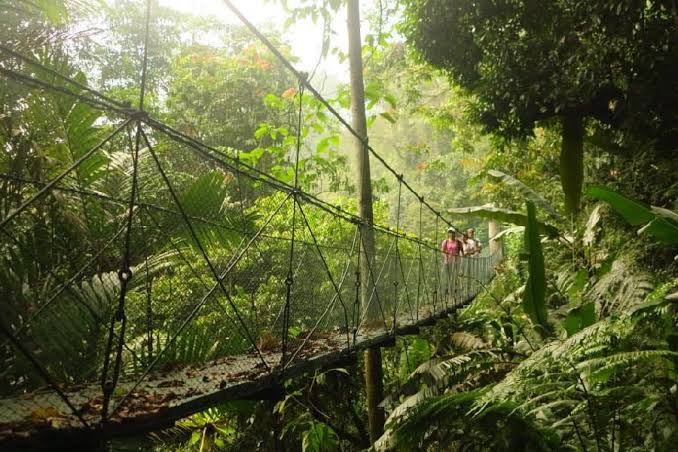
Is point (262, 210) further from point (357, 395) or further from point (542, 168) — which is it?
point (542, 168)

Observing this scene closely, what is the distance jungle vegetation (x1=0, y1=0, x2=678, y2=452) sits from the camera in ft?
4.46

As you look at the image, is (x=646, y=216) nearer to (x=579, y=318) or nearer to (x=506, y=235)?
(x=579, y=318)

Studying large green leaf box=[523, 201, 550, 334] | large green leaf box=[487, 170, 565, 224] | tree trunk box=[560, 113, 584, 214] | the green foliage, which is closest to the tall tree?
tree trunk box=[560, 113, 584, 214]

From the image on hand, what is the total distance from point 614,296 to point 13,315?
241 centimetres

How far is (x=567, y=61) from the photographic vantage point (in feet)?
9.12

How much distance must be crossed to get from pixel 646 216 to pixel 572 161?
5.33 feet

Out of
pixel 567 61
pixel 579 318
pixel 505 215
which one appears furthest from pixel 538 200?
pixel 579 318

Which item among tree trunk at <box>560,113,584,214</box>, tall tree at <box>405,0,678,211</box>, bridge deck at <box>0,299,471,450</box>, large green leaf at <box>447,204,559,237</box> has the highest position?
tall tree at <box>405,0,678,211</box>

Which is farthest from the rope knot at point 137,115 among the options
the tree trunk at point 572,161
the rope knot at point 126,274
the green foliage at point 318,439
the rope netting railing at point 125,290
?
the tree trunk at point 572,161

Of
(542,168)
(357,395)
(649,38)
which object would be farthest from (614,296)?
(542,168)

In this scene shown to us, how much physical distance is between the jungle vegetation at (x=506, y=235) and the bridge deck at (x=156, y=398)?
24cm

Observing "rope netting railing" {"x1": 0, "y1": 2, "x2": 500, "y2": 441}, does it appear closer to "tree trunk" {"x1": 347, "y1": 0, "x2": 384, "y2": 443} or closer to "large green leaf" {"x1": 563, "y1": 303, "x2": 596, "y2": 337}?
"tree trunk" {"x1": 347, "y1": 0, "x2": 384, "y2": 443}

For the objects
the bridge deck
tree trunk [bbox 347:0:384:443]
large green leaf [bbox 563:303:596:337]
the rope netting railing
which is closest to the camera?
the bridge deck

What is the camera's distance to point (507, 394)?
1409 millimetres
